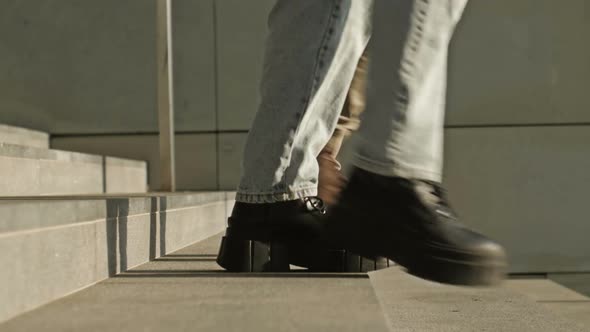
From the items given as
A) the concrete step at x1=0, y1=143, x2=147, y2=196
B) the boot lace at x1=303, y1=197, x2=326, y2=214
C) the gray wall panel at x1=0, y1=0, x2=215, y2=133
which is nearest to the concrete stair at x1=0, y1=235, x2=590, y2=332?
the boot lace at x1=303, y1=197, x2=326, y2=214

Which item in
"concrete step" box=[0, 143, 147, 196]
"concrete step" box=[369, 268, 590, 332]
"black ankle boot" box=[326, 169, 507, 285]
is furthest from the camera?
"concrete step" box=[0, 143, 147, 196]

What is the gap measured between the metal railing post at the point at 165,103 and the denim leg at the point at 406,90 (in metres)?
1.75

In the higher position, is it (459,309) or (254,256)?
(254,256)

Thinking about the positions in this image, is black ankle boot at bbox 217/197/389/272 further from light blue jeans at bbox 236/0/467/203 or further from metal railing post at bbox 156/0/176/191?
metal railing post at bbox 156/0/176/191

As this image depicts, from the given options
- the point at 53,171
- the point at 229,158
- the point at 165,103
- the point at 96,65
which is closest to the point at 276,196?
the point at 53,171

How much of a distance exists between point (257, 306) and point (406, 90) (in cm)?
33

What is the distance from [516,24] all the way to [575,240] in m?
1.15

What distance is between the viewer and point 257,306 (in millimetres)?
873

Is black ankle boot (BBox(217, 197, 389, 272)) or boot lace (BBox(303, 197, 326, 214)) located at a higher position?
boot lace (BBox(303, 197, 326, 214))

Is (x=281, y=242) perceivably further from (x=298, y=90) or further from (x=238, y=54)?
(x=238, y=54)

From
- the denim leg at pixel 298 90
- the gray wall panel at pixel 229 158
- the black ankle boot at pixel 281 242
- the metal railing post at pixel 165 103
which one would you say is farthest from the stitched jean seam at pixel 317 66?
the gray wall panel at pixel 229 158

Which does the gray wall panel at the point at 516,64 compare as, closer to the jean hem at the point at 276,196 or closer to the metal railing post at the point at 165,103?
the metal railing post at the point at 165,103

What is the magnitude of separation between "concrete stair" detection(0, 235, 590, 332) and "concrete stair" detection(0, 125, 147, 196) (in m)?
0.58

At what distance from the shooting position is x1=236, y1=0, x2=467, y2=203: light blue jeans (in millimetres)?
922
